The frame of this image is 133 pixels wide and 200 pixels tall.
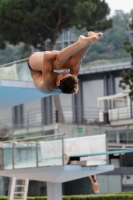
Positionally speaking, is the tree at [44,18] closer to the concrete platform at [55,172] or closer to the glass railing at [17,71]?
the glass railing at [17,71]

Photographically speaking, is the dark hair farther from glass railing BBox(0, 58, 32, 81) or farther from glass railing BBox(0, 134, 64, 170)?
glass railing BBox(0, 58, 32, 81)

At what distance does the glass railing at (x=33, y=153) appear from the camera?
70.9ft

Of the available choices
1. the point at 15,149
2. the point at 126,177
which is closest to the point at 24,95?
the point at 15,149

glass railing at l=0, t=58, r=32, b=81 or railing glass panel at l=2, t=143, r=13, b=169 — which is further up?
glass railing at l=0, t=58, r=32, b=81

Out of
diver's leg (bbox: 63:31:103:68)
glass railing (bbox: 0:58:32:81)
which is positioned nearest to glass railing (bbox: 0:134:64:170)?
glass railing (bbox: 0:58:32:81)

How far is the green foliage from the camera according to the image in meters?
44.3

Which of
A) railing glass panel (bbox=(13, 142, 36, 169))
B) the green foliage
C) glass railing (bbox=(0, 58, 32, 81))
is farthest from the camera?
the green foliage

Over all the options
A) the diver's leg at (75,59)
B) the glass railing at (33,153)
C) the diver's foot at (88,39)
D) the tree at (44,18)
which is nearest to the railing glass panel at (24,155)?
the glass railing at (33,153)

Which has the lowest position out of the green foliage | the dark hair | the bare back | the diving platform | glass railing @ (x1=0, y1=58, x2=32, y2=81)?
the dark hair

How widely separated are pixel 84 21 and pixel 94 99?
11.2m

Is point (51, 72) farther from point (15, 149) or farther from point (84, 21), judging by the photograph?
point (84, 21)

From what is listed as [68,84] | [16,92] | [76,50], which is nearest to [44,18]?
[16,92]

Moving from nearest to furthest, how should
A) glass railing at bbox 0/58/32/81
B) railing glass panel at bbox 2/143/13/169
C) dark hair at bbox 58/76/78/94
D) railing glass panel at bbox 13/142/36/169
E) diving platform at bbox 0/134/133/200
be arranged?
dark hair at bbox 58/76/78/94, diving platform at bbox 0/134/133/200, railing glass panel at bbox 13/142/36/169, glass railing at bbox 0/58/32/81, railing glass panel at bbox 2/143/13/169

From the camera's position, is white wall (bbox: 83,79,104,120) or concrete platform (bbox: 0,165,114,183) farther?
white wall (bbox: 83,79,104,120)
